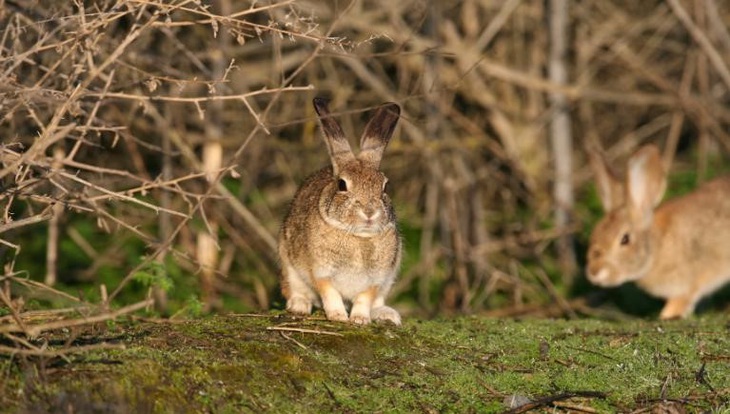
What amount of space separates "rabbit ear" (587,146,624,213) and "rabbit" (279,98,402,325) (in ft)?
13.3

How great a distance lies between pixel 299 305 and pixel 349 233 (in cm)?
70

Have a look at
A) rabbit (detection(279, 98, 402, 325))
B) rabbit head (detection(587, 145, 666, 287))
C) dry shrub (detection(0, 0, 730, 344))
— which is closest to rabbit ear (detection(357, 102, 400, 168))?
rabbit (detection(279, 98, 402, 325))

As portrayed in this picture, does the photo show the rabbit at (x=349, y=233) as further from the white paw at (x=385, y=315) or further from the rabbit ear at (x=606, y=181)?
the rabbit ear at (x=606, y=181)

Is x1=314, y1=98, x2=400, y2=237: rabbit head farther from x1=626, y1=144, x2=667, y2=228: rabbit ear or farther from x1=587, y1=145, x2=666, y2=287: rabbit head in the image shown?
x1=626, y1=144, x2=667, y2=228: rabbit ear

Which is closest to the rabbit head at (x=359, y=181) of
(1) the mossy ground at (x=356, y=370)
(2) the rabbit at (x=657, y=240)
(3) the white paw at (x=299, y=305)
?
(1) the mossy ground at (x=356, y=370)

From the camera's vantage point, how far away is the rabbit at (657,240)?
364 inches

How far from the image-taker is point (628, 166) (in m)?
9.32

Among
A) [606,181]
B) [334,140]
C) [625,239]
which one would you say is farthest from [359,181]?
[606,181]

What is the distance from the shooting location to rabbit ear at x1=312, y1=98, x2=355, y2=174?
19.2ft

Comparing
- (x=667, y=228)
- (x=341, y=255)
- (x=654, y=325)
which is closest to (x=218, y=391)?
(x=341, y=255)

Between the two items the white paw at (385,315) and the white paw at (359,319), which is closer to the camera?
the white paw at (359,319)

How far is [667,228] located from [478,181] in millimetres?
1832

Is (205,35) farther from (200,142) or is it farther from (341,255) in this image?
(341,255)

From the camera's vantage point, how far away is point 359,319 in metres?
5.60
